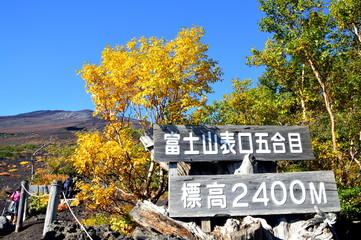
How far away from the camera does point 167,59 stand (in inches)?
300

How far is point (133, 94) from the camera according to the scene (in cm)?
836

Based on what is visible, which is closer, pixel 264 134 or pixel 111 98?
pixel 264 134

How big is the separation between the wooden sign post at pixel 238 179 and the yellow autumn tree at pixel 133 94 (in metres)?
2.50

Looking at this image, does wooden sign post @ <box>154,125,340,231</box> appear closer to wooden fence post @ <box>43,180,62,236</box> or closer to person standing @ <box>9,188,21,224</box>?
wooden fence post @ <box>43,180,62,236</box>

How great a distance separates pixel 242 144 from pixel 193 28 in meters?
4.66

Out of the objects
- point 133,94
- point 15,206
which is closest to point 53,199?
point 133,94

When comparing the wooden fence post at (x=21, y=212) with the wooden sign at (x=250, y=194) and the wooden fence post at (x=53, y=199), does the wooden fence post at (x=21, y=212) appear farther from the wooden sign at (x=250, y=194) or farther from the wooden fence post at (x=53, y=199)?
the wooden sign at (x=250, y=194)

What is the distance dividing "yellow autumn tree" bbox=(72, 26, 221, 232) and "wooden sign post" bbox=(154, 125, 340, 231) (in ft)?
8.19

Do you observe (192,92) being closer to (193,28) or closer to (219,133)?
(193,28)

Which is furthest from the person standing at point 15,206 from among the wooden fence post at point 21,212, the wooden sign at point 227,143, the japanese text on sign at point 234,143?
the japanese text on sign at point 234,143

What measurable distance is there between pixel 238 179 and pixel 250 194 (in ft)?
0.99

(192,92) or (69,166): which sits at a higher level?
(192,92)

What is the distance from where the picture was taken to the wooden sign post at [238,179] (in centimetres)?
435

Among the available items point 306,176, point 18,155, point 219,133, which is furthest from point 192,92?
point 18,155
